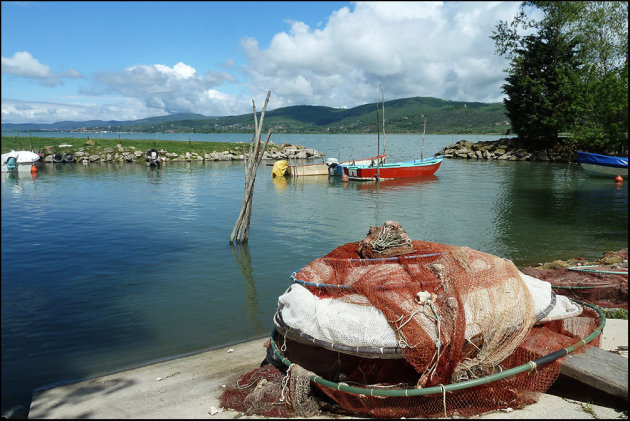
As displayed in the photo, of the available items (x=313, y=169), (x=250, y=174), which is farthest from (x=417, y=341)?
(x=313, y=169)

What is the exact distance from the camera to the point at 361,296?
21.9 feet

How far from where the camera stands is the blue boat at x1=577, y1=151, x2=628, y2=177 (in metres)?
36.3

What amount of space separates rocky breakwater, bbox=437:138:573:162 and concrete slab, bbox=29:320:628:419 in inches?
2205

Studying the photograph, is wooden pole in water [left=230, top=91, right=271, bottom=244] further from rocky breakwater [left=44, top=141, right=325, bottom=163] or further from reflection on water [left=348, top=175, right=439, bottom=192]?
rocky breakwater [left=44, top=141, right=325, bottom=163]

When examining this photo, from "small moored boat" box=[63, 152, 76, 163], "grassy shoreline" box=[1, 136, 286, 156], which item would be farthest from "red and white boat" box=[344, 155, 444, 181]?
"small moored boat" box=[63, 152, 76, 163]

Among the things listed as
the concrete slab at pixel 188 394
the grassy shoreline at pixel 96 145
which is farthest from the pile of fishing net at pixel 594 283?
the grassy shoreline at pixel 96 145

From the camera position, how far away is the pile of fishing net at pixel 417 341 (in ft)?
19.3

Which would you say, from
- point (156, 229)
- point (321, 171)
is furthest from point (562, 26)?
point (156, 229)

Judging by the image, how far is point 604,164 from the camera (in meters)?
37.7

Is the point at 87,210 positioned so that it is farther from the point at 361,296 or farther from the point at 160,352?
the point at 361,296

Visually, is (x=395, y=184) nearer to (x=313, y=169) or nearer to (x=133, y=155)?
(x=313, y=169)

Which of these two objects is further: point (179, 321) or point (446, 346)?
point (179, 321)

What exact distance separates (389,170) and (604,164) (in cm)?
1823

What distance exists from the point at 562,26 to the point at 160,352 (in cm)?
6237
